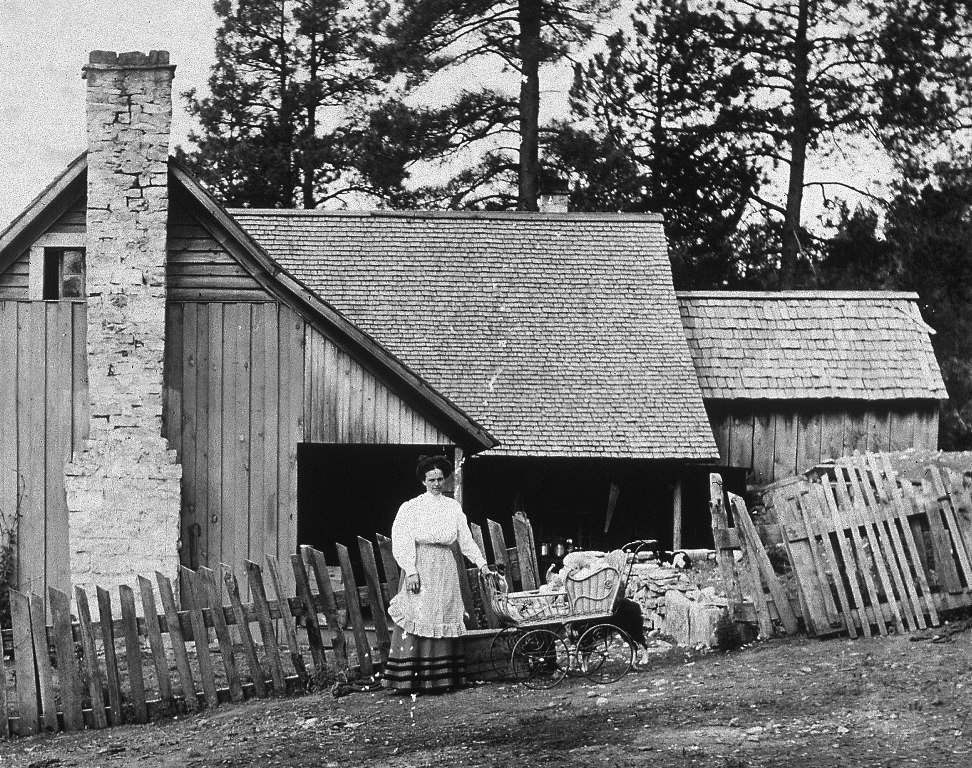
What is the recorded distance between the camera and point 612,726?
333 inches

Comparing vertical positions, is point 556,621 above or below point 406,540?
below

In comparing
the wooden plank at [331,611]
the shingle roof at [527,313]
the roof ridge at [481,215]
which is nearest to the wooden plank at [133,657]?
the wooden plank at [331,611]

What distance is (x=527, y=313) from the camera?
20.8 m

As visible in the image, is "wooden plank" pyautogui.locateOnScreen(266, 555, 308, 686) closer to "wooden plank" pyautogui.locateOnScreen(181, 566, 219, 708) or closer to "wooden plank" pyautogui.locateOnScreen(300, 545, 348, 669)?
"wooden plank" pyautogui.locateOnScreen(300, 545, 348, 669)

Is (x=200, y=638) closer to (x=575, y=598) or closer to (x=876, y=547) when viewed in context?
(x=575, y=598)

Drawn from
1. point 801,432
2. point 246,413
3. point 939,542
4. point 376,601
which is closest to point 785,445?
point 801,432

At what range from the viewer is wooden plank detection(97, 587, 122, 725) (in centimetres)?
992

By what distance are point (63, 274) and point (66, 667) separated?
17.1 feet

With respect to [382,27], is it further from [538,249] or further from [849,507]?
[849,507]

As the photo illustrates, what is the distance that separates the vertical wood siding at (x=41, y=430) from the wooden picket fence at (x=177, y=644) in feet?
8.33

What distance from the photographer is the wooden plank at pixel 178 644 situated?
10.1m

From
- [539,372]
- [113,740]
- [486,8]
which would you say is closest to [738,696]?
[113,740]

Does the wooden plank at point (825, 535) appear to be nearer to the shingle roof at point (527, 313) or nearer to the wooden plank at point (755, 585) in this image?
the wooden plank at point (755, 585)

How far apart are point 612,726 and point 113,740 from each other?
3501 millimetres
